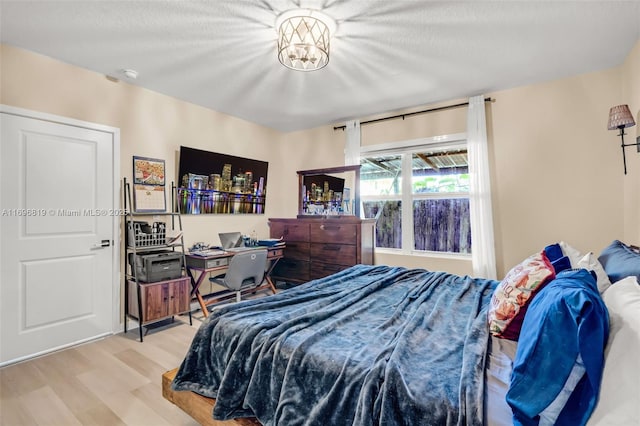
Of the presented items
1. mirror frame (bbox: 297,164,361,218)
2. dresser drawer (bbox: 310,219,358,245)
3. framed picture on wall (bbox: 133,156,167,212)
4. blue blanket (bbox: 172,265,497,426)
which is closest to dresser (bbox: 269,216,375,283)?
dresser drawer (bbox: 310,219,358,245)

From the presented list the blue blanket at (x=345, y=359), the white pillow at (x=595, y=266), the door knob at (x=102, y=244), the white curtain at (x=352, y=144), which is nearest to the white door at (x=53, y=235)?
the door knob at (x=102, y=244)

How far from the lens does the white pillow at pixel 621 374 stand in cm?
76

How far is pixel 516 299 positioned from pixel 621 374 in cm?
65

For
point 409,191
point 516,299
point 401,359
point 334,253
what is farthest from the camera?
point 409,191

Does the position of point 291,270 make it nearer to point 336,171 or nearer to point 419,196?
point 336,171

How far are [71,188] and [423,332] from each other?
3258 mm

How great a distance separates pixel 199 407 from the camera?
1.57 metres

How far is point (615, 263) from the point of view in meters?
1.59

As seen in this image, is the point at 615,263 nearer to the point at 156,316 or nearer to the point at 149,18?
the point at 149,18

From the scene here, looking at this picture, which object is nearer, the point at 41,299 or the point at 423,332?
the point at 423,332

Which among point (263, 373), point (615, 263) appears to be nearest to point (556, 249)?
point (615, 263)

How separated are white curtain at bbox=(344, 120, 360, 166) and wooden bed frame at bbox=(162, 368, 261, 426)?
345 cm

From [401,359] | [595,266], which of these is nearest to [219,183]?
[401,359]

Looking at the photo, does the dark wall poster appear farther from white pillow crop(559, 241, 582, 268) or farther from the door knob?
white pillow crop(559, 241, 582, 268)
